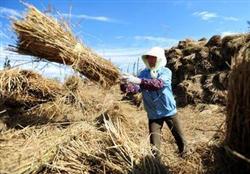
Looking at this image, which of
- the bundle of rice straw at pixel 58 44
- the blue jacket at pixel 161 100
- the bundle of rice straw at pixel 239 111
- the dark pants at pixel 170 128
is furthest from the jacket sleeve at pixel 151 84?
the bundle of rice straw at pixel 239 111

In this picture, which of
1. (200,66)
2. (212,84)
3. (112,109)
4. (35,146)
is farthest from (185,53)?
(35,146)

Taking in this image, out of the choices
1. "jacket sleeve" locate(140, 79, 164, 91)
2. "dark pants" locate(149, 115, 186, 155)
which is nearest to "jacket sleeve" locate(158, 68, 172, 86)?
"jacket sleeve" locate(140, 79, 164, 91)

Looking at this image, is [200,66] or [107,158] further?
[200,66]

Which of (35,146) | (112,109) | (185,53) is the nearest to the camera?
(35,146)

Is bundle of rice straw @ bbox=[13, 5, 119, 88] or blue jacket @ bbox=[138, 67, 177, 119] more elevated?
bundle of rice straw @ bbox=[13, 5, 119, 88]

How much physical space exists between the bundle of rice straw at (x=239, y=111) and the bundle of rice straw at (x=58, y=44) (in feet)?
10.2

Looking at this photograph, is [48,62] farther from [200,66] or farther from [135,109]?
[200,66]

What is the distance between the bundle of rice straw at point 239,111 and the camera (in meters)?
3.54

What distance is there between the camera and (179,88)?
1059cm

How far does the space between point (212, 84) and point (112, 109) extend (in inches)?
111

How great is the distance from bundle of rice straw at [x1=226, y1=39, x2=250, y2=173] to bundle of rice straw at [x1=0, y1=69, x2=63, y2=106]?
4351 mm

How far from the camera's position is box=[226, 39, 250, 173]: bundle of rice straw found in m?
3.54

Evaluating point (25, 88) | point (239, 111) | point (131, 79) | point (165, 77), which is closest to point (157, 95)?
point (165, 77)

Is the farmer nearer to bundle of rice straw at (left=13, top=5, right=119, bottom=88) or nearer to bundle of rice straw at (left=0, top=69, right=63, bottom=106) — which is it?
bundle of rice straw at (left=13, top=5, right=119, bottom=88)
